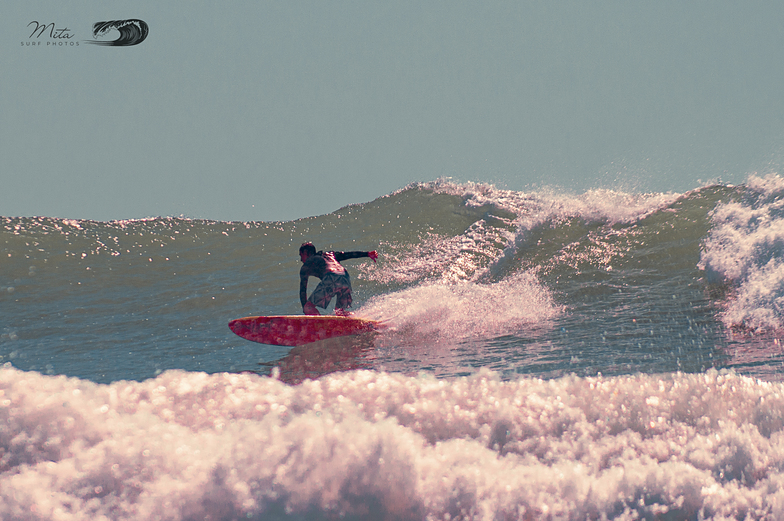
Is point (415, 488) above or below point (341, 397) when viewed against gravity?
below

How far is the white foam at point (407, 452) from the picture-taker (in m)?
2.22

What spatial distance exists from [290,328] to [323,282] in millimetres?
1026

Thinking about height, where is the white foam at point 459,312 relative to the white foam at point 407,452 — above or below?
above

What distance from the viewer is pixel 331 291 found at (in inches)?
284

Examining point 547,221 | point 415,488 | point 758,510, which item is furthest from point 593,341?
point 547,221

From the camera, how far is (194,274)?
39.4ft

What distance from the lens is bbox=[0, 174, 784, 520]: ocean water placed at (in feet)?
7.42

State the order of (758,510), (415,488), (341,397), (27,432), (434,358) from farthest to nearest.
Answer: (434,358), (341,397), (27,432), (415,488), (758,510)

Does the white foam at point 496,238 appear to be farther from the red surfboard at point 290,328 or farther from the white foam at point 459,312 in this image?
the red surfboard at point 290,328

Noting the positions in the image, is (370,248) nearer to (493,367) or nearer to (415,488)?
(493,367)

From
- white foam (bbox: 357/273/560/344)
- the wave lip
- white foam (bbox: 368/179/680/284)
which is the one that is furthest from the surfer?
the wave lip

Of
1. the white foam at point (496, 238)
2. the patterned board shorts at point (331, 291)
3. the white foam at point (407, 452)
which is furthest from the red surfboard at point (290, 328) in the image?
the white foam at point (496, 238)

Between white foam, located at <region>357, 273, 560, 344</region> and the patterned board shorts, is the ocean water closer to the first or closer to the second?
white foam, located at <region>357, 273, 560, 344</region>

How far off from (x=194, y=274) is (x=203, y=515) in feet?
34.7
